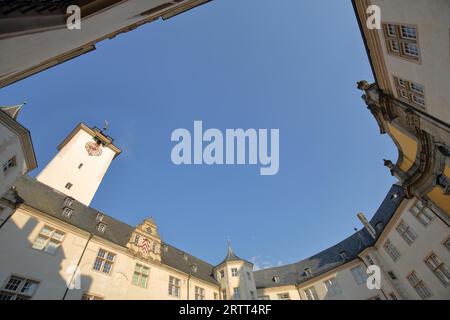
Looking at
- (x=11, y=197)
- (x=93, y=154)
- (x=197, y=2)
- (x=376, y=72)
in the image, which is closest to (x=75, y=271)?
(x=11, y=197)

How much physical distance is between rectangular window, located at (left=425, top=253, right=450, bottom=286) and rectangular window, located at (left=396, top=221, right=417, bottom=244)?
213 cm

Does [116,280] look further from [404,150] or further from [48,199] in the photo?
[404,150]

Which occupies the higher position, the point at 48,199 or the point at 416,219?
the point at 48,199

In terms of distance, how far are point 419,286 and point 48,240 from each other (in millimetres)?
31818

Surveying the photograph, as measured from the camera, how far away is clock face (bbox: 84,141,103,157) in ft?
118

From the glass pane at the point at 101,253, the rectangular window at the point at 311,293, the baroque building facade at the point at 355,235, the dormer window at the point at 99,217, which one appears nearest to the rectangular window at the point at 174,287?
the baroque building facade at the point at 355,235

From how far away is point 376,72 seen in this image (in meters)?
16.9

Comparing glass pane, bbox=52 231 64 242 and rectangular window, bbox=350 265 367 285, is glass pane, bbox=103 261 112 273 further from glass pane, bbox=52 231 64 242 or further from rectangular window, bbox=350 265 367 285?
rectangular window, bbox=350 265 367 285

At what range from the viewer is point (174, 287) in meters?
24.4

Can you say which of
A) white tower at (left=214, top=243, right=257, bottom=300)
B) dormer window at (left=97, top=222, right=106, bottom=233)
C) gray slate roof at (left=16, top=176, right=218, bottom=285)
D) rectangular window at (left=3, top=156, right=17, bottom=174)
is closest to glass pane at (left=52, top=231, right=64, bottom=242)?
gray slate roof at (left=16, top=176, right=218, bottom=285)

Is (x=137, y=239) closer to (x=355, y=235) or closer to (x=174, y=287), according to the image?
(x=174, y=287)

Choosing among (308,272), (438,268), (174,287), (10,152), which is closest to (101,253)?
(174,287)

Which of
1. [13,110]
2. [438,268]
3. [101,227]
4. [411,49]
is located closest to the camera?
[411,49]
